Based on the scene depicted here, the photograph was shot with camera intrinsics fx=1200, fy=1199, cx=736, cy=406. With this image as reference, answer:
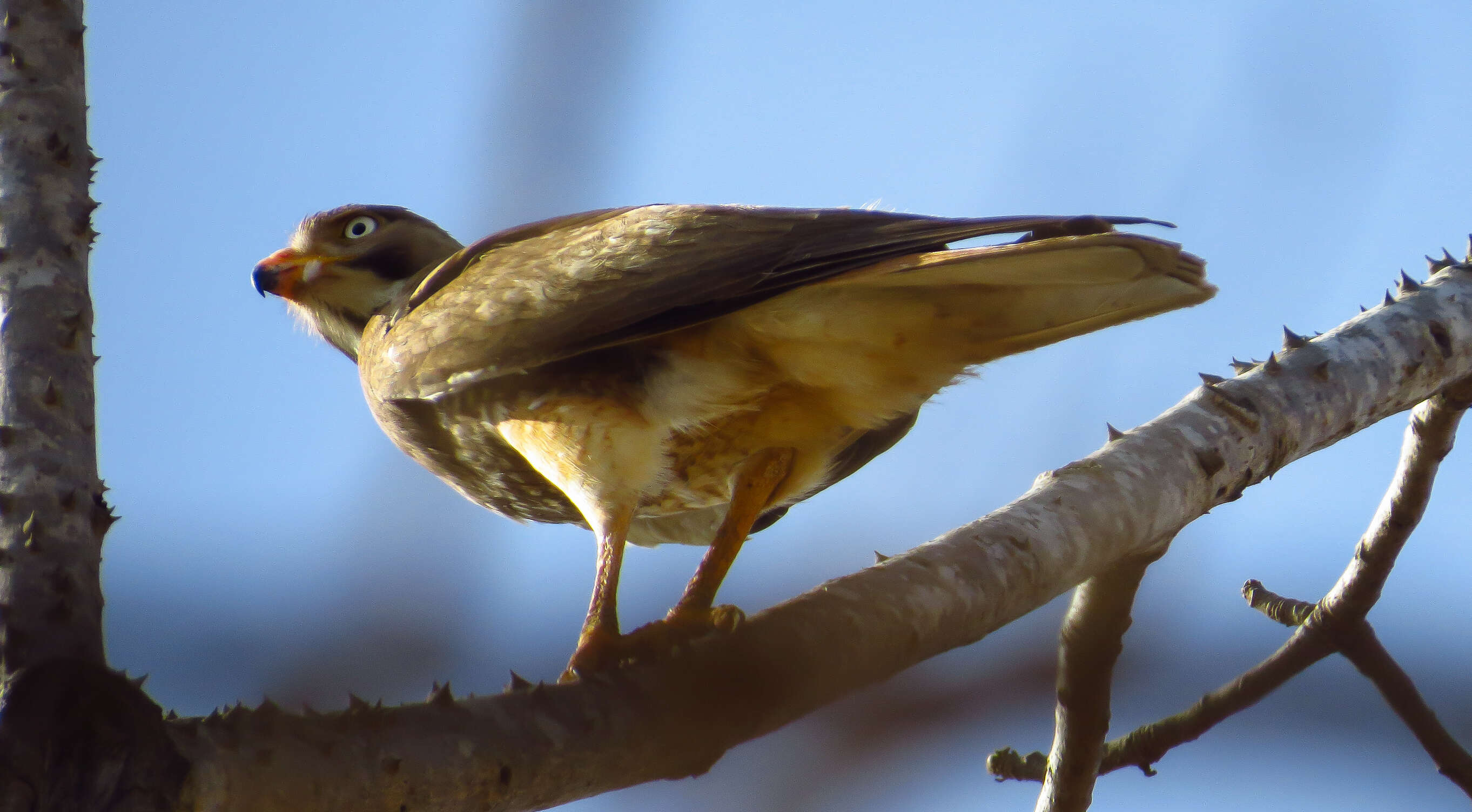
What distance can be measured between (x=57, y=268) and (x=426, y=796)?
1100mm

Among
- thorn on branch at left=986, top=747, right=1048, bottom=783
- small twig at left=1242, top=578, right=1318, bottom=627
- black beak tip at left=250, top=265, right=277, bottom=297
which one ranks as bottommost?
thorn on branch at left=986, top=747, right=1048, bottom=783

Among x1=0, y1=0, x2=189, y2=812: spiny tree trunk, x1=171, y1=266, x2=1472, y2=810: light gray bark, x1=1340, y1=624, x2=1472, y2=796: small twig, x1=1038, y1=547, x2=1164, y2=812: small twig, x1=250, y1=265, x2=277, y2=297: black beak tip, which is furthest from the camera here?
x1=250, y1=265, x2=277, y2=297: black beak tip

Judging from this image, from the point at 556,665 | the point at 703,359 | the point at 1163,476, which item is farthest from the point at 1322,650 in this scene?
the point at 556,665

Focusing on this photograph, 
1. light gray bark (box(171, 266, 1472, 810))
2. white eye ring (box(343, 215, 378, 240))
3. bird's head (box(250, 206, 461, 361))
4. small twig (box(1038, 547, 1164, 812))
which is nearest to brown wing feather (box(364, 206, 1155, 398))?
light gray bark (box(171, 266, 1472, 810))

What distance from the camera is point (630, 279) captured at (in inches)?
113

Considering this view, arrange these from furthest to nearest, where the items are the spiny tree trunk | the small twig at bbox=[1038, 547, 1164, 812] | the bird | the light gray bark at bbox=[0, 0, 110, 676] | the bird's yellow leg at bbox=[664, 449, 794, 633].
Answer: the bird's yellow leg at bbox=[664, 449, 794, 633]
the bird
the small twig at bbox=[1038, 547, 1164, 812]
the light gray bark at bbox=[0, 0, 110, 676]
the spiny tree trunk

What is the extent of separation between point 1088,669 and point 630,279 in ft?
4.47

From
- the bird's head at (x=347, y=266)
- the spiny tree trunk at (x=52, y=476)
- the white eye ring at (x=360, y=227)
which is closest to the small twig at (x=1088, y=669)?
the spiny tree trunk at (x=52, y=476)

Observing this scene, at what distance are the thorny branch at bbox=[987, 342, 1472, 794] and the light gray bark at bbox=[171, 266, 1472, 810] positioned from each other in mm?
187

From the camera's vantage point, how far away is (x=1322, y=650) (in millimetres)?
2938

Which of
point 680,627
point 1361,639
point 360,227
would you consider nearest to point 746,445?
point 680,627

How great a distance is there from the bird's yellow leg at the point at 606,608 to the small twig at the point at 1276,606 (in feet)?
5.73

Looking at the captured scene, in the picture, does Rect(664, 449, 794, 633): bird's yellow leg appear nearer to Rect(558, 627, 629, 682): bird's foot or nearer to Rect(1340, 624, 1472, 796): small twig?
Rect(558, 627, 629, 682): bird's foot

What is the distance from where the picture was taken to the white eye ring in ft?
13.6
